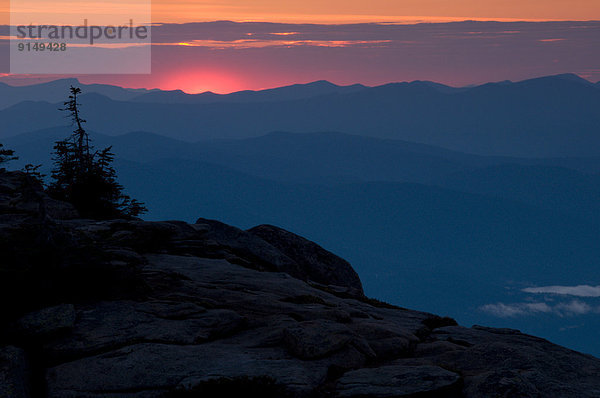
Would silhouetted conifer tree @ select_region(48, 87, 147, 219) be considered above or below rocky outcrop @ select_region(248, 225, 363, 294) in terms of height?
above

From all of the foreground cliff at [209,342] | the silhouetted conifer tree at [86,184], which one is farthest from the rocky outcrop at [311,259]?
the foreground cliff at [209,342]

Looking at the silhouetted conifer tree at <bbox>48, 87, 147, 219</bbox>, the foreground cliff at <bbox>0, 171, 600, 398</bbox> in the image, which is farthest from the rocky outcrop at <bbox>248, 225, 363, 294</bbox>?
the foreground cliff at <bbox>0, 171, 600, 398</bbox>

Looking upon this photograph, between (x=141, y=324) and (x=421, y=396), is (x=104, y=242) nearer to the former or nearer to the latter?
(x=141, y=324)

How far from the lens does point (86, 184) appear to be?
41938 millimetres

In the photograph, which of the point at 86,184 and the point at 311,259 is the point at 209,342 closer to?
the point at 311,259

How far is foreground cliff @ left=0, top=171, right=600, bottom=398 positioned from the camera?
13359 millimetres

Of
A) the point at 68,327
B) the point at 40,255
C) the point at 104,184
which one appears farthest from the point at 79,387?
the point at 104,184

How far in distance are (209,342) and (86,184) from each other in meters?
29.5

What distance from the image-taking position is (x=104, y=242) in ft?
79.1

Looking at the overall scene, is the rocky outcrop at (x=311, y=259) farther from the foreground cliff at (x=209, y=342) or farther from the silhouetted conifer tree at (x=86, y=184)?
the foreground cliff at (x=209, y=342)

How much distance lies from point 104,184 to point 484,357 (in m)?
33.4

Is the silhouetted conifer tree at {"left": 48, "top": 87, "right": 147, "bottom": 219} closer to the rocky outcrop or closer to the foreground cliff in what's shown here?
the rocky outcrop

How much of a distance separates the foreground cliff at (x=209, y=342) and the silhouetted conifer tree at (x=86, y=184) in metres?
18.4

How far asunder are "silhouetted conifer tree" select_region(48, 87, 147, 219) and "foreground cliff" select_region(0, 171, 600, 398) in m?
18.4
